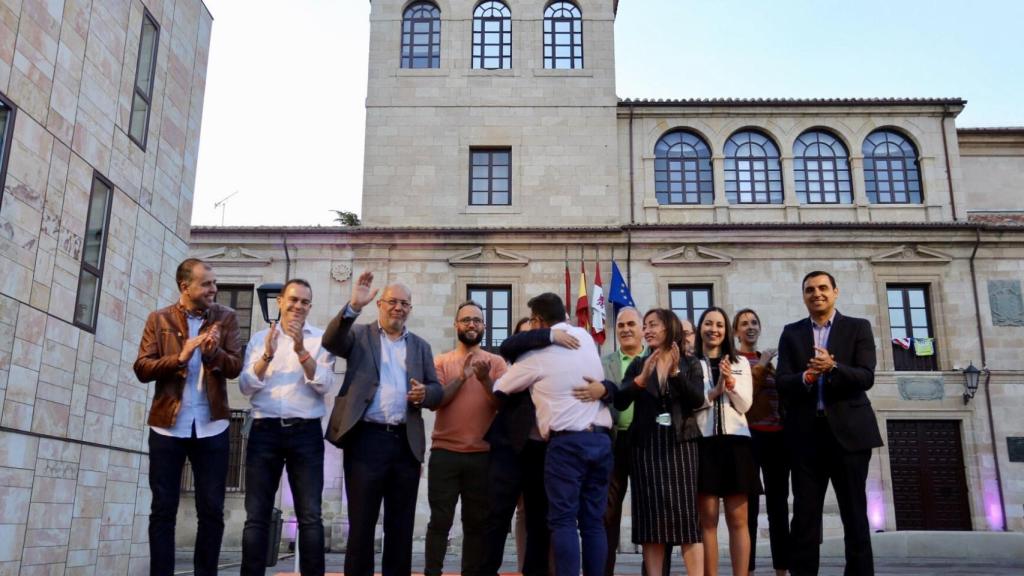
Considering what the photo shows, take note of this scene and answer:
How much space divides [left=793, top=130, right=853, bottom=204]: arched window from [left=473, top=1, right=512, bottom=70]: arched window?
7981mm

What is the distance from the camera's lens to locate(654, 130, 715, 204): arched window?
21234 mm

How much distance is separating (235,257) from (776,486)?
16.5 m

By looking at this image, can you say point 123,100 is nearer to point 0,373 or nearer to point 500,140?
point 0,373

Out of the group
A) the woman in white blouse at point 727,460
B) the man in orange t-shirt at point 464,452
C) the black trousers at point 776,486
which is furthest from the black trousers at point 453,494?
the black trousers at point 776,486

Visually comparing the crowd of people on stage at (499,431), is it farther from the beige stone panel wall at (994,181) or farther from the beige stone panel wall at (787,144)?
the beige stone panel wall at (994,181)

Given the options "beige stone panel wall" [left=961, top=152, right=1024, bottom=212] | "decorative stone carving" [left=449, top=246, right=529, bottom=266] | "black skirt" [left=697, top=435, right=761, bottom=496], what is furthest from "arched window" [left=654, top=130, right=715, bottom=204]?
"black skirt" [left=697, top=435, right=761, bottom=496]

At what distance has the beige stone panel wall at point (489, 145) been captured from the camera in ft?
68.6

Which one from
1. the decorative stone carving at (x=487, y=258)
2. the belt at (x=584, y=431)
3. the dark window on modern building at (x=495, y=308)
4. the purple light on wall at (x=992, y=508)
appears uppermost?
the decorative stone carving at (x=487, y=258)

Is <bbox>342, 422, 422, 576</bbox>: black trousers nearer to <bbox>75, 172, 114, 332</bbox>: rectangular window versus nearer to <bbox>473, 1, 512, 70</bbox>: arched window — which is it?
<bbox>75, 172, 114, 332</bbox>: rectangular window

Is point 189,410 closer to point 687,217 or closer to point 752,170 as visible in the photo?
point 687,217

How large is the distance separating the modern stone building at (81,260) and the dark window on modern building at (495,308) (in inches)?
365

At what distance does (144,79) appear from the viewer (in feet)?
36.4

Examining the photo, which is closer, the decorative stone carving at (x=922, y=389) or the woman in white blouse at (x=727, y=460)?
the woman in white blouse at (x=727, y=460)

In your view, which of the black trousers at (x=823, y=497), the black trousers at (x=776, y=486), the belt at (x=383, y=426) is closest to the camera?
the black trousers at (x=823, y=497)
